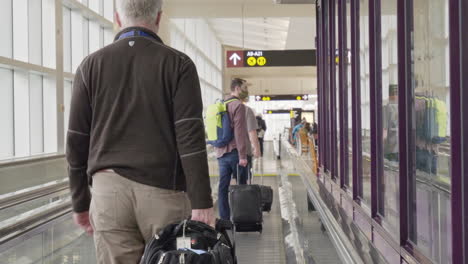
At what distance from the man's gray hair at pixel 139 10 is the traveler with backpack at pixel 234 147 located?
392cm

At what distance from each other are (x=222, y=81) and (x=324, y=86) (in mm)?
23022

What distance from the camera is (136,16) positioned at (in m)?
2.52

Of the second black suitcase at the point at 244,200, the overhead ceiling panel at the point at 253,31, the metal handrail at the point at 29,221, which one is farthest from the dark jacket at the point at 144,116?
the overhead ceiling panel at the point at 253,31

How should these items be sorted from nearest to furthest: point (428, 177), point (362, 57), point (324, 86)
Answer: point (428, 177)
point (362, 57)
point (324, 86)

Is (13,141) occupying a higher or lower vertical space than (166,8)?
lower

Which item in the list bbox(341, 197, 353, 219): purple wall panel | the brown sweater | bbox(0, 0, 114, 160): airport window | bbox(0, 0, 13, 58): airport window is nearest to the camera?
bbox(341, 197, 353, 219): purple wall panel

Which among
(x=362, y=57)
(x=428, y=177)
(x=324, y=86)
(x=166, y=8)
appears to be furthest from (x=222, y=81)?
(x=428, y=177)

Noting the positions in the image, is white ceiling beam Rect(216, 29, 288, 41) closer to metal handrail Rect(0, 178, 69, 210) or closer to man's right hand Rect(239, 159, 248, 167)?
man's right hand Rect(239, 159, 248, 167)

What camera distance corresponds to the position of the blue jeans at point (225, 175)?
6.63m

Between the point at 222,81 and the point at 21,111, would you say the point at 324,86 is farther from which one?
the point at 222,81

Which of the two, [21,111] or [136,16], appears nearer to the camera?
[136,16]

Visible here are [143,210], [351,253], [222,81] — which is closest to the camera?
[143,210]

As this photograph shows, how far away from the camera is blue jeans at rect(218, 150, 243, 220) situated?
6633 millimetres

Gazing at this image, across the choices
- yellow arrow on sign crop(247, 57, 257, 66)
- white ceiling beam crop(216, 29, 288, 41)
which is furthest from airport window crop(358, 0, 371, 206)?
white ceiling beam crop(216, 29, 288, 41)
